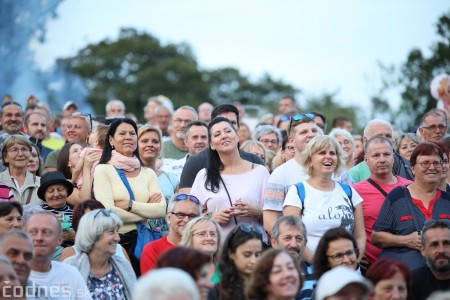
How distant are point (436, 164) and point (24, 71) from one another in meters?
20.6

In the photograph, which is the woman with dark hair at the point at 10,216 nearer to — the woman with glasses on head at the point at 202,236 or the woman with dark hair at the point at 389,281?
the woman with glasses on head at the point at 202,236

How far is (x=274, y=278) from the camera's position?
7445 mm

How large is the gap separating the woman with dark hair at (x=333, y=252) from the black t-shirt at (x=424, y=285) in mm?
686

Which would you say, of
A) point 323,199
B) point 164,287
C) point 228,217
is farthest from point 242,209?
point 164,287

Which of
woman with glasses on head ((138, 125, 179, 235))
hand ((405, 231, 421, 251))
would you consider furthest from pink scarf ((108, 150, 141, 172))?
hand ((405, 231, 421, 251))

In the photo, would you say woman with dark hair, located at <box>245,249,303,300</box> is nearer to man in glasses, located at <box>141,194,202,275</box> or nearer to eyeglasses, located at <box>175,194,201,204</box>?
man in glasses, located at <box>141,194,202,275</box>

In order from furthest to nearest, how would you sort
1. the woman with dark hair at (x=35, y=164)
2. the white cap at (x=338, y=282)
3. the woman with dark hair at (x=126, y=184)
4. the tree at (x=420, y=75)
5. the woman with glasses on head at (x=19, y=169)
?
the tree at (x=420, y=75) < the woman with dark hair at (x=35, y=164) < the woman with glasses on head at (x=19, y=169) < the woman with dark hair at (x=126, y=184) < the white cap at (x=338, y=282)

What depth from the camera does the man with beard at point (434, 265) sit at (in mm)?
8922

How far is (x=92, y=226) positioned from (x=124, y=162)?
5.93 feet

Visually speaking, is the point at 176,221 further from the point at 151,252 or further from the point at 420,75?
the point at 420,75

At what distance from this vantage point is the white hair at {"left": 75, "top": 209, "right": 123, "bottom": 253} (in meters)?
8.79

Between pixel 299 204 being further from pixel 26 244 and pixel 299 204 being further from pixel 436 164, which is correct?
pixel 26 244

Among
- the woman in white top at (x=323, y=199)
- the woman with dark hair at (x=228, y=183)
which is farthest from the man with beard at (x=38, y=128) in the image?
the woman in white top at (x=323, y=199)

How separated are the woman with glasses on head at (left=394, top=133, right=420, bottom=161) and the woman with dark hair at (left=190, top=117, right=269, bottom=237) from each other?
299 cm
